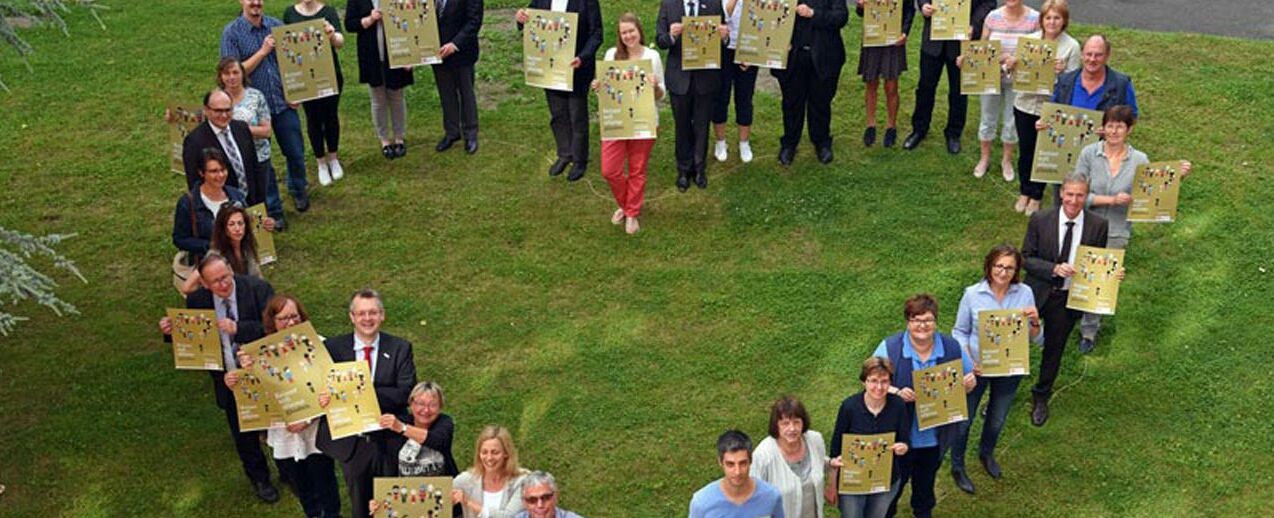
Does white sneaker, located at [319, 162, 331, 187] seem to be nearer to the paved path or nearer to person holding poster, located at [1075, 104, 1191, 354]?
person holding poster, located at [1075, 104, 1191, 354]

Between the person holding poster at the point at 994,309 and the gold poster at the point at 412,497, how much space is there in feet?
11.3

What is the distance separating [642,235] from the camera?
13.4m

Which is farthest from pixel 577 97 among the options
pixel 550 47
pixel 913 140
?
pixel 913 140

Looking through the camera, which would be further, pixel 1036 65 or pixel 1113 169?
pixel 1036 65

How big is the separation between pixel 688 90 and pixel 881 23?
1.99 meters

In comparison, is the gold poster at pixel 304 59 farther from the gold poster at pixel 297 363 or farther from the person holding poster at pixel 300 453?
the gold poster at pixel 297 363

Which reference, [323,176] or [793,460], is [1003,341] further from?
[323,176]

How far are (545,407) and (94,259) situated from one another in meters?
4.82

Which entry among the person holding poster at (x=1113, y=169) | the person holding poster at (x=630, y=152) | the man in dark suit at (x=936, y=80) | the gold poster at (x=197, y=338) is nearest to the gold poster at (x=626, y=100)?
the person holding poster at (x=630, y=152)

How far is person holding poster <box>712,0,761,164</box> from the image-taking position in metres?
13.7

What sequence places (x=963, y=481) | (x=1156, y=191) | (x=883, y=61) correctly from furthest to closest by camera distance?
(x=883, y=61)
(x=1156, y=191)
(x=963, y=481)

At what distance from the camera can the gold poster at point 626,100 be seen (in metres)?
12.8

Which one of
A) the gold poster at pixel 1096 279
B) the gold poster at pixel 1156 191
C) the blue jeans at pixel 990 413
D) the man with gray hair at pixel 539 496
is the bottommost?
the blue jeans at pixel 990 413

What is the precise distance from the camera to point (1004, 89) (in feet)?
45.2
